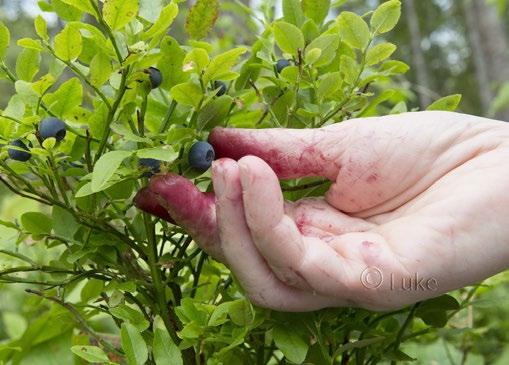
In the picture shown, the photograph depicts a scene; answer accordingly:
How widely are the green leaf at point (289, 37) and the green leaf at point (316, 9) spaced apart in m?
0.12

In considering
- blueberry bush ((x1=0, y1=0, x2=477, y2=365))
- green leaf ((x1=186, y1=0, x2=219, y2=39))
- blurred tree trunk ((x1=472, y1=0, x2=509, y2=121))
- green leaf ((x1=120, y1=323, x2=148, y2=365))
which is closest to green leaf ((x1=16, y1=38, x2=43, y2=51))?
blueberry bush ((x1=0, y1=0, x2=477, y2=365))

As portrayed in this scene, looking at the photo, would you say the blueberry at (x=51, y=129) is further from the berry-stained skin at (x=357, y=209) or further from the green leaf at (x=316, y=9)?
the green leaf at (x=316, y=9)

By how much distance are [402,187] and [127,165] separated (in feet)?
1.06

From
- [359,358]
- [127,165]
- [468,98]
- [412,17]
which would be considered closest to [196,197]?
[127,165]

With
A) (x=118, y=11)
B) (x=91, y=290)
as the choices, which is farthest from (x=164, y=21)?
(x=91, y=290)

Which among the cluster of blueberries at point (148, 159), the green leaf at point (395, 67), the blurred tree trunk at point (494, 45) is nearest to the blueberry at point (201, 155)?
the cluster of blueberries at point (148, 159)

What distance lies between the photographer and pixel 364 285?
0.69m

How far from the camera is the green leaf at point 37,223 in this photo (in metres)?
0.86

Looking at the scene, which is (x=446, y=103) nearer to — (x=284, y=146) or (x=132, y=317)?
(x=284, y=146)

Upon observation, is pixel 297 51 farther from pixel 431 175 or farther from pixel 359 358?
pixel 359 358

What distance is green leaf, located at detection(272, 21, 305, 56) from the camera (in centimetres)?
82

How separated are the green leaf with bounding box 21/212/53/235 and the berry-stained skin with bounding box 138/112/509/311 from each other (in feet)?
0.63

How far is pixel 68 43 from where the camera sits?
71 cm

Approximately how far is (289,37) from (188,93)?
6.7 inches
